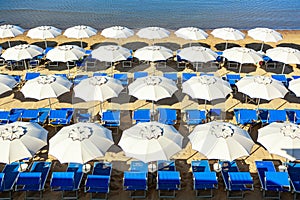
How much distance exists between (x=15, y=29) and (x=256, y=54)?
12.4m

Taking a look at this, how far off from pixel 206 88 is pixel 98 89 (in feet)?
11.8

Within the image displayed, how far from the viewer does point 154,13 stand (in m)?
31.9

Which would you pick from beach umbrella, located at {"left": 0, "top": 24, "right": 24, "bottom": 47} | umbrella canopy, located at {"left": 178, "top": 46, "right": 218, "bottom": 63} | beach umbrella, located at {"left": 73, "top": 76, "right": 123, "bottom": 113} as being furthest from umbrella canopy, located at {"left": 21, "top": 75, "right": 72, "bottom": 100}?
beach umbrella, located at {"left": 0, "top": 24, "right": 24, "bottom": 47}

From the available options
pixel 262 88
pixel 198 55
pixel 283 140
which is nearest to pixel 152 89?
pixel 262 88

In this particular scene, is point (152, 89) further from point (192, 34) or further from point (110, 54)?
point (192, 34)

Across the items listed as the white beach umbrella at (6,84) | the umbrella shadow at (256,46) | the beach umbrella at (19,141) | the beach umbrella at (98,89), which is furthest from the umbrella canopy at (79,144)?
the umbrella shadow at (256,46)

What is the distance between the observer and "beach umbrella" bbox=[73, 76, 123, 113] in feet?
33.0

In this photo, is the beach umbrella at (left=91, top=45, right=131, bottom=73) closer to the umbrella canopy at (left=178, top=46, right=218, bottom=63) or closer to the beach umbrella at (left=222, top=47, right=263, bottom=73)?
the umbrella canopy at (left=178, top=46, right=218, bottom=63)

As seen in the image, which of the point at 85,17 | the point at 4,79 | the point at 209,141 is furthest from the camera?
the point at 85,17

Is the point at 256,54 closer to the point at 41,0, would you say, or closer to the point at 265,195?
the point at 265,195

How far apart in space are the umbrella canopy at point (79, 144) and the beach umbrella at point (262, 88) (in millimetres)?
5245

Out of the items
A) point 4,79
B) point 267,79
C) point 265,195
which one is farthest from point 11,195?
point 267,79

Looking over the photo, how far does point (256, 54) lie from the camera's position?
13.6 m

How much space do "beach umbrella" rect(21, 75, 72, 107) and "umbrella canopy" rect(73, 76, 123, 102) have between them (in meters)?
0.59
